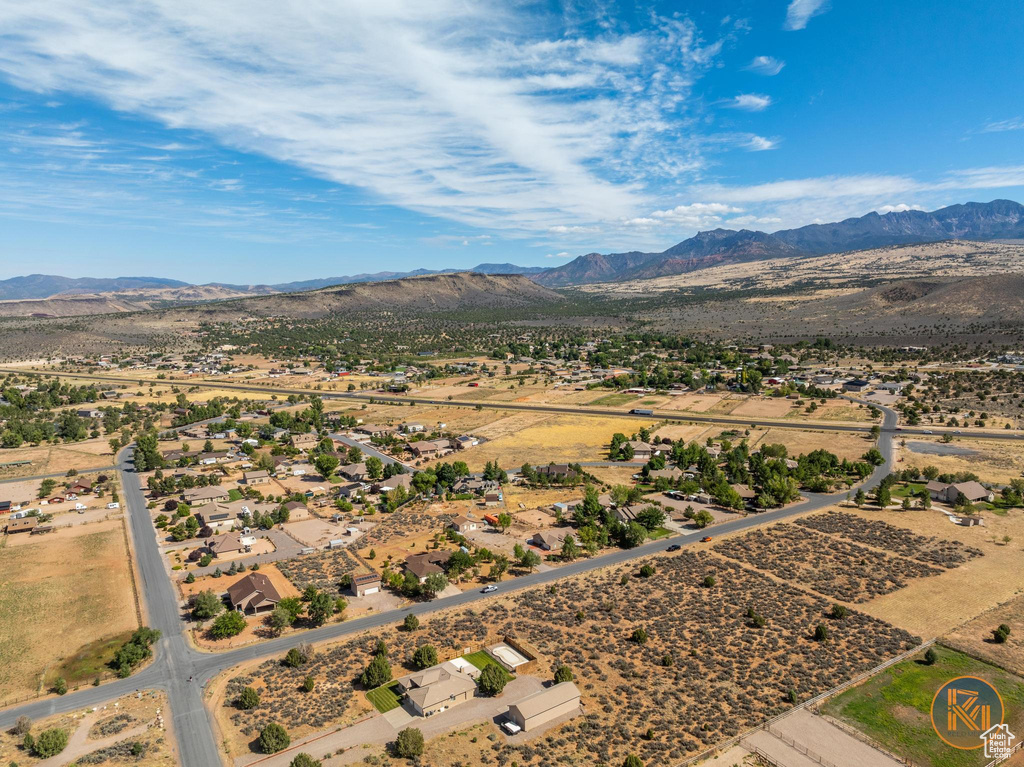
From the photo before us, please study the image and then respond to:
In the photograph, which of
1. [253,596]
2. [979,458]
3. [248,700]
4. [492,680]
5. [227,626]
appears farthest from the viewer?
[979,458]

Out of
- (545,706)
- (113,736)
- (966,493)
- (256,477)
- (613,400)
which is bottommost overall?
(113,736)

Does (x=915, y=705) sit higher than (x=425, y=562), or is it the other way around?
(x=425, y=562)

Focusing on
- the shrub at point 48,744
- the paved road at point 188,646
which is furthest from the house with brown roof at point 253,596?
the shrub at point 48,744

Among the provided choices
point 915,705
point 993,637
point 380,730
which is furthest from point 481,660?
point 993,637

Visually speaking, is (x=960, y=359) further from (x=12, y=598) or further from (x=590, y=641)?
(x=12, y=598)

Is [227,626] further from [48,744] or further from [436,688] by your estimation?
[436,688]

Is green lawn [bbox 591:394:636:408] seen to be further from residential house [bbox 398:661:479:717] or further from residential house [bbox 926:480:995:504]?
residential house [bbox 398:661:479:717]

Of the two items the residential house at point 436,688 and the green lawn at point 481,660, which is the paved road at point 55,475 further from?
the green lawn at point 481,660

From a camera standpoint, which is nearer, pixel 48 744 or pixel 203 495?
pixel 48 744
